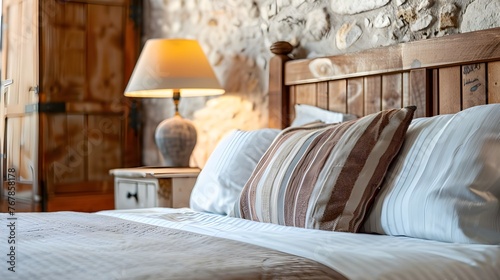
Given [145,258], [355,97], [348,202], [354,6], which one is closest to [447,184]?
[348,202]

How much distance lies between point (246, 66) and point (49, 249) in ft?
6.66

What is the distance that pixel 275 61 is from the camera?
Answer: 2.96 m

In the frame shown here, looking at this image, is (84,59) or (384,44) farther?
(84,59)

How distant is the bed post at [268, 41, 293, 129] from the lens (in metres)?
2.93

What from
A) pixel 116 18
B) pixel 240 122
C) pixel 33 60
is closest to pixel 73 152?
pixel 33 60

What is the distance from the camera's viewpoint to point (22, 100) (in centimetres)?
384

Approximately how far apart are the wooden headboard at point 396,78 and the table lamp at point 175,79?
0.41 metres

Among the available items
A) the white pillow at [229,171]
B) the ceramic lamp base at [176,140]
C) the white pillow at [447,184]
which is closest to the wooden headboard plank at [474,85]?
the white pillow at [447,184]

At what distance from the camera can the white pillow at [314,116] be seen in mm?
2568

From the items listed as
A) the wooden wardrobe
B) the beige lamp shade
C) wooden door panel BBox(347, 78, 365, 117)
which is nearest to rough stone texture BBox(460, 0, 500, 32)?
wooden door panel BBox(347, 78, 365, 117)

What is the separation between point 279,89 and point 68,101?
157 cm

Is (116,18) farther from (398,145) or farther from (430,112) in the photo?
(398,145)

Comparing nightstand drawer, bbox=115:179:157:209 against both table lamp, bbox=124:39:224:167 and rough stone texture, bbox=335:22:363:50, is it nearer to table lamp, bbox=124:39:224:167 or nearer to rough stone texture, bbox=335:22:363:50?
table lamp, bbox=124:39:224:167

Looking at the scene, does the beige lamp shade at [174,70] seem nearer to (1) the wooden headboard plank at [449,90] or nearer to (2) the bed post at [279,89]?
(2) the bed post at [279,89]
